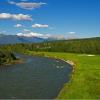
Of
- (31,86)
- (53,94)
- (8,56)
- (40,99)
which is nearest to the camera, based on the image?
(40,99)

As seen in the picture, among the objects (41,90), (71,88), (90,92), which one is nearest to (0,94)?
(41,90)

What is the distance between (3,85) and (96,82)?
826 inches

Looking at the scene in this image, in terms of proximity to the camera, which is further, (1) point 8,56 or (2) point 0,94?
→ (1) point 8,56

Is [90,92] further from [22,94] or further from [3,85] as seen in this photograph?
[3,85]

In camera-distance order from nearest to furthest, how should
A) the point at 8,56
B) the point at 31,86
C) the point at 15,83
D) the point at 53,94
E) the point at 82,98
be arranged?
1. the point at 82,98
2. the point at 53,94
3. the point at 31,86
4. the point at 15,83
5. the point at 8,56

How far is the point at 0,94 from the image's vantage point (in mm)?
53406

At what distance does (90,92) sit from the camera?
1884 inches

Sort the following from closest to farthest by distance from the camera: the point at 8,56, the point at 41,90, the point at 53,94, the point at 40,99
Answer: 1. the point at 40,99
2. the point at 53,94
3. the point at 41,90
4. the point at 8,56

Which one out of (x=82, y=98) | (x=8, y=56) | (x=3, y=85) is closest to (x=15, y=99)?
(x=82, y=98)

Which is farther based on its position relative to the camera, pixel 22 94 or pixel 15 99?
pixel 22 94

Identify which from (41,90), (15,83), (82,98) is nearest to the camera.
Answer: (82,98)

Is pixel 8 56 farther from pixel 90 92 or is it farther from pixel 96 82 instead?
pixel 90 92

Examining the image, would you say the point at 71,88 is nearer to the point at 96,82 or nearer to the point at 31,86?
the point at 96,82

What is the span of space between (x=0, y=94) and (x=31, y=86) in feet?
33.8
